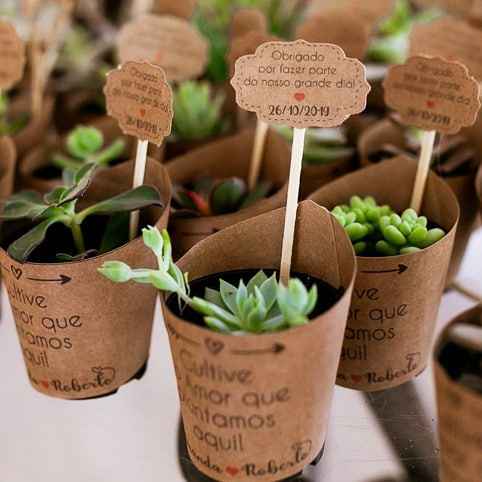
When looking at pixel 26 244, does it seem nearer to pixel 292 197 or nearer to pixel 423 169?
pixel 292 197

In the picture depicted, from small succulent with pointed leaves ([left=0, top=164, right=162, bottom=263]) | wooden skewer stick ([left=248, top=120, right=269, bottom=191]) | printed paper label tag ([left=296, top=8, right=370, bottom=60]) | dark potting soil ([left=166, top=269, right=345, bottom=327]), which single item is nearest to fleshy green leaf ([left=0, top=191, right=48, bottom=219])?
small succulent with pointed leaves ([left=0, top=164, right=162, bottom=263])

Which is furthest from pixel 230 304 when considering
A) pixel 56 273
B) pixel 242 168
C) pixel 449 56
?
pixel 449 56

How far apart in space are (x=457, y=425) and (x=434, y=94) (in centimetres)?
45

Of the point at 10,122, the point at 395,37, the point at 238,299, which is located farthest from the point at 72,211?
the point at 395,37

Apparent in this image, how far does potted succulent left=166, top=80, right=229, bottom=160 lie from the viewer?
4.29 ft

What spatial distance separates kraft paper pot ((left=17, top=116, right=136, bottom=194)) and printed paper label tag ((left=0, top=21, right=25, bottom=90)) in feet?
0.55

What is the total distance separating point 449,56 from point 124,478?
2.61 ft

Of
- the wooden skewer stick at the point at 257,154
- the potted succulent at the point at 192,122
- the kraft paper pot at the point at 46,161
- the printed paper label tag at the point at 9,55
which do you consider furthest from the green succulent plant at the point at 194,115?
the printed paper label tag at the point at 9,55

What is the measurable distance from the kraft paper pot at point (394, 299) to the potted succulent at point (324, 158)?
0.59ft

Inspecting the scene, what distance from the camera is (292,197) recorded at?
79cm

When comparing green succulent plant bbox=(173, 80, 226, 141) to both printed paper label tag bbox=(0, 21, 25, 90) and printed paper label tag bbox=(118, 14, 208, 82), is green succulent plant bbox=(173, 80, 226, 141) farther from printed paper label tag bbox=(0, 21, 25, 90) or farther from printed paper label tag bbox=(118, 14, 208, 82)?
printed paper label tag bbox=(0, 21, 25, 90)

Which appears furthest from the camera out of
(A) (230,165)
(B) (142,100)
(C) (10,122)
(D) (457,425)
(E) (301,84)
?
(C) (10,122)

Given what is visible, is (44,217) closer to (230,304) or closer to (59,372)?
(59,372)

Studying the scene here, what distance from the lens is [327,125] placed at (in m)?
0.79
